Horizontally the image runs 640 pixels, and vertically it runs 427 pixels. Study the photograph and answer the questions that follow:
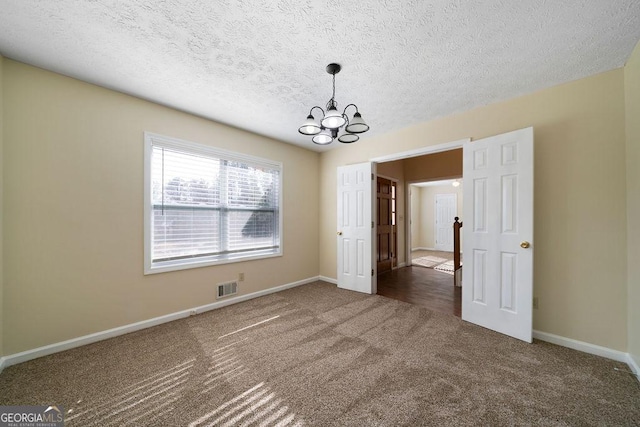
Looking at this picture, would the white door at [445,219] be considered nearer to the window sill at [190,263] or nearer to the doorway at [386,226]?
the doorway at [386,226]

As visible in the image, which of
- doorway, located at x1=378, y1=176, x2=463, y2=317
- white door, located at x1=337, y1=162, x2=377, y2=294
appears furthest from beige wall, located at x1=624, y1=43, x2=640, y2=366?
white door, located at x1=337, y1=162, x2=377, y2=294

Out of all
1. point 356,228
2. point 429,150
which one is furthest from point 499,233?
point 356,228

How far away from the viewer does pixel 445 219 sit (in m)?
8.94

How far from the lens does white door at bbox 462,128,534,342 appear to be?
8.11 ft

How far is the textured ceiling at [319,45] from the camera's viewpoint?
160 cm

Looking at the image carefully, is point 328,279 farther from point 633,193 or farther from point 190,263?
point 633,193

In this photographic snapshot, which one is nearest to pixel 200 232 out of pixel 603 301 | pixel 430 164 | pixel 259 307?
pixel 259 307

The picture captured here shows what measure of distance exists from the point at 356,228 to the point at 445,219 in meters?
6.16

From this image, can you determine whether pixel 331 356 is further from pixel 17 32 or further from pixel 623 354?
pixel 17 32

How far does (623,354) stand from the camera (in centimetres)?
214

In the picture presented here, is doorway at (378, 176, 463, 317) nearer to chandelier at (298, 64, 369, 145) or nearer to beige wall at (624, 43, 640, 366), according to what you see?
beige wall at (624, 43, 640, 366)

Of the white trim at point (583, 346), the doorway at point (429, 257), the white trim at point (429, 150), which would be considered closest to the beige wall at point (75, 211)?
the white trim at point (429, 150)

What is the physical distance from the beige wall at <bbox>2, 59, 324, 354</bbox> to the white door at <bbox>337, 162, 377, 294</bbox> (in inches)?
95.7

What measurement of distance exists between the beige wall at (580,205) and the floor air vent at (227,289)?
3.73 m
